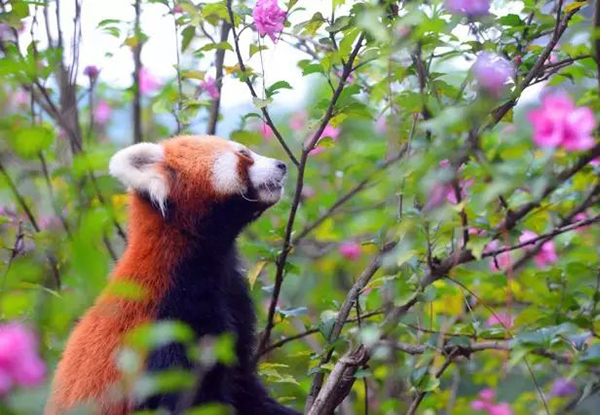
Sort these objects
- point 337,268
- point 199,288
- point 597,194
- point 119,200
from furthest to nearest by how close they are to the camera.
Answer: point 337,268 < point 119,200 < point 199,288 < point 597,194

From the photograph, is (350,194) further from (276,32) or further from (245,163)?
(276,32)

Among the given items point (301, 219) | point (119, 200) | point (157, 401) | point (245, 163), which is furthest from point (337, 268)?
point (157, 401)

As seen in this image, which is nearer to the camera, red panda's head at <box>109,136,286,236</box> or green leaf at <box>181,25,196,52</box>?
red panda's head at <box>109,136,286,236</box>

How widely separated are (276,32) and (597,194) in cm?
109

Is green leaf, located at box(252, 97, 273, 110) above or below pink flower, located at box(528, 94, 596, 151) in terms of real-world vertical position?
above

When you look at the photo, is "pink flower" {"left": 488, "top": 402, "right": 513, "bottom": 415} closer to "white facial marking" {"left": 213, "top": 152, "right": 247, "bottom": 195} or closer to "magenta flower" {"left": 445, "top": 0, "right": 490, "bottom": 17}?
"white facial marking" {"left": 213, "top": 152, "right": 247, "bottom": 195}

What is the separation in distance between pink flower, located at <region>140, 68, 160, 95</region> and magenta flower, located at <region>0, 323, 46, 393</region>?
11.4ft

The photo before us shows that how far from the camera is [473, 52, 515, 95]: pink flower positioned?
2156mm

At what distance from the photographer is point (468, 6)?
2.43 meters

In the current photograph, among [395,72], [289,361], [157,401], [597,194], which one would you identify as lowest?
[157,401]

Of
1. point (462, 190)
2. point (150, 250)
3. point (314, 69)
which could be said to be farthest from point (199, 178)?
point (462, 190)

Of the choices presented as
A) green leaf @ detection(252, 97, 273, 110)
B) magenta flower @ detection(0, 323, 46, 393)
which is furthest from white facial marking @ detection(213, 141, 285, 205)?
magenta flower @ detection(0, 323, 46, 393)

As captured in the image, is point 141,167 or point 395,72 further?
point 141,167

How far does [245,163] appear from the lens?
11.1 ft
